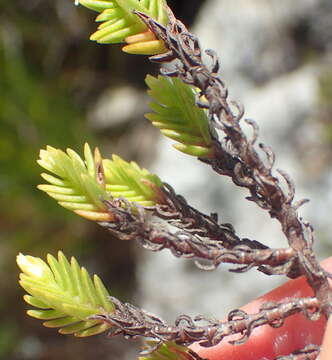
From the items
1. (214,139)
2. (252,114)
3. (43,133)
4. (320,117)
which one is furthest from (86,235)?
(214,139)

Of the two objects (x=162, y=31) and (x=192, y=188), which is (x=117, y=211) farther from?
(x=192, y=188)

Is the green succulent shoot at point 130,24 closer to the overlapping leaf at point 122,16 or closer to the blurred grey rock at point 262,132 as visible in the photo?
the overlapping leaf at point 122,16

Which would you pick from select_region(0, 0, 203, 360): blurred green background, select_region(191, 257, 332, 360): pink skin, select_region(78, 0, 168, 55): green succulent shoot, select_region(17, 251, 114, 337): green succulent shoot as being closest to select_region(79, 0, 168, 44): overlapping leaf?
select_region(78, 0, 168, 55): green succulent shoot

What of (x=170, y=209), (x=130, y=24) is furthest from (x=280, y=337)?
(x=130, y=24)

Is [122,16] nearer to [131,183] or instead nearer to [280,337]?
[131,183]

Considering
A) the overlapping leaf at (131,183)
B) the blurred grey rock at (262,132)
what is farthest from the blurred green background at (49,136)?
the overlapping leaf at (131,183)

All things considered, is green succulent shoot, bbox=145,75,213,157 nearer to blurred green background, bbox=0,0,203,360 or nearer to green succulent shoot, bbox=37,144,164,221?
green succulent shoot, bbox=37,144,164,221

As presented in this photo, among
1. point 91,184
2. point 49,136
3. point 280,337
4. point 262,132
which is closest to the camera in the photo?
point 91,184

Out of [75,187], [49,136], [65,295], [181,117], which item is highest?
[49,136]
